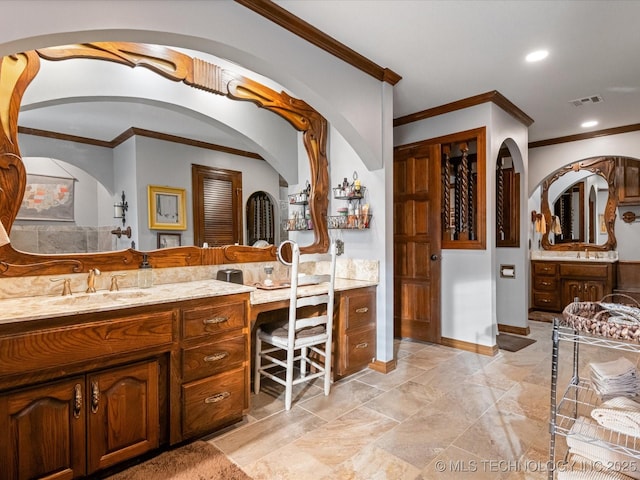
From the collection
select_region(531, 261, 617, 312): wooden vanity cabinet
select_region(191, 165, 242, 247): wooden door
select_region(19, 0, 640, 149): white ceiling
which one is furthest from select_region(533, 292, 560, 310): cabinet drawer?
select_region(191, 165, 242, 247): wooden door

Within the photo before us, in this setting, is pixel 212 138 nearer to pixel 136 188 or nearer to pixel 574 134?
pixel 136 188

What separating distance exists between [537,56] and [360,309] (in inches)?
95.6

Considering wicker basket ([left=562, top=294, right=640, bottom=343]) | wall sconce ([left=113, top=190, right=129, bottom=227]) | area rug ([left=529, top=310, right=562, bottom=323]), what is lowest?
area rug ([left=529, top=310, right=562, bottom=323])

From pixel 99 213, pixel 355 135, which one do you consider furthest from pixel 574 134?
pixel 99 213

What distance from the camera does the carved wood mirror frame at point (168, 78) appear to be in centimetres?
187

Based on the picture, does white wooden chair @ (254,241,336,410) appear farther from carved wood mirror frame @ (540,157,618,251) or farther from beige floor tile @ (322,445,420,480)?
carved wood mirror frame @ (540,157,618,251)

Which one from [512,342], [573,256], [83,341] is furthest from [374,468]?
[573,256]

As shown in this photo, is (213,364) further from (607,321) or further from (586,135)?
(586,135)

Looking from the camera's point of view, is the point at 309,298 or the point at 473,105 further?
the point at 473,105

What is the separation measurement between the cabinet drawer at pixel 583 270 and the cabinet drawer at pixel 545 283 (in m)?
0.17

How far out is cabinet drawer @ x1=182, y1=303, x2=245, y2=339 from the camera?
1923 millimetres

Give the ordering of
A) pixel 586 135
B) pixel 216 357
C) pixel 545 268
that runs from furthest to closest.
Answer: pixel 545 268
pixel 586 135
pixel 216 357

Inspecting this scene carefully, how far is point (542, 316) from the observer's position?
16.9ft

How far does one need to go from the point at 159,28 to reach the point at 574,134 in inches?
205
